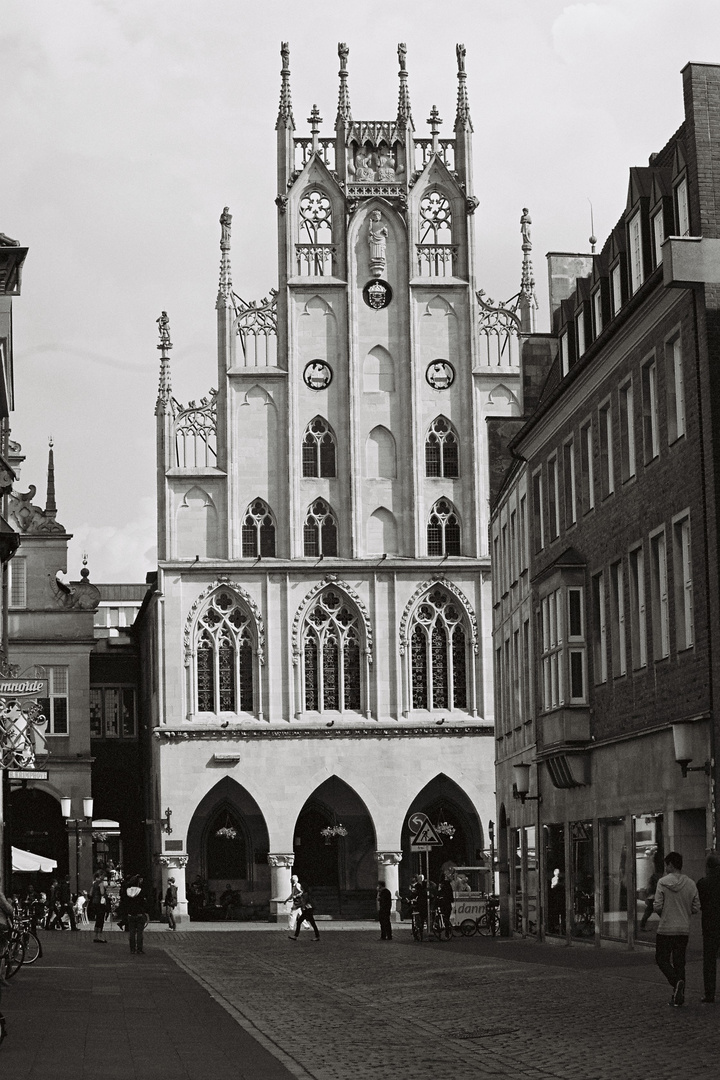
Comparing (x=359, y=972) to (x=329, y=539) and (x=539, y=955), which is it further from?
(x=329, y=539)

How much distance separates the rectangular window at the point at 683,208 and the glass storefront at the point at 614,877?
9069 mm

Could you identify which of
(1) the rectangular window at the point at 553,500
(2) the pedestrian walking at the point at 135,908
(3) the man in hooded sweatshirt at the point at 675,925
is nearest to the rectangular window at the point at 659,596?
(1) the rectangular window at the point at 553,500

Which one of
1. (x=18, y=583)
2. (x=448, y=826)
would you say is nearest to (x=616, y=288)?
(x=448, y=826)

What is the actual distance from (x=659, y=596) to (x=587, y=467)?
5250mm

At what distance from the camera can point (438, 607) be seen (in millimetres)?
60438

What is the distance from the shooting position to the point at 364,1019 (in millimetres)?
18234

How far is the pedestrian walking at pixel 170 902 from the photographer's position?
53953 mm

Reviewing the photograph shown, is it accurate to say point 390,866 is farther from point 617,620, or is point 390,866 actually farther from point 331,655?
point 617,620

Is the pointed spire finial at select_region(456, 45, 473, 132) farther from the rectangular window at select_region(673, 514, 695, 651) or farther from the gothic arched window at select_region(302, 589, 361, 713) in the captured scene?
the rectangular window at select_region(673, 514, 695, 651)

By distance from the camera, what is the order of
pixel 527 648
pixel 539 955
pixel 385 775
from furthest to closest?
pixel 385 775 → pixel 527 648 → pixel 539 955

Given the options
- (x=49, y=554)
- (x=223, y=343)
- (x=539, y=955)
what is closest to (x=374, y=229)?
(x=223, y=343)

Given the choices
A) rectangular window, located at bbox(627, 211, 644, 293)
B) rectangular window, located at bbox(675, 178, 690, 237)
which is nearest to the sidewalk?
rectangular window, located at bbox(675, 178, 690, 237)

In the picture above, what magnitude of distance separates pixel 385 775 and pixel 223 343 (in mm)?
14608

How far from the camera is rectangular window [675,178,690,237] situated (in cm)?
2561
